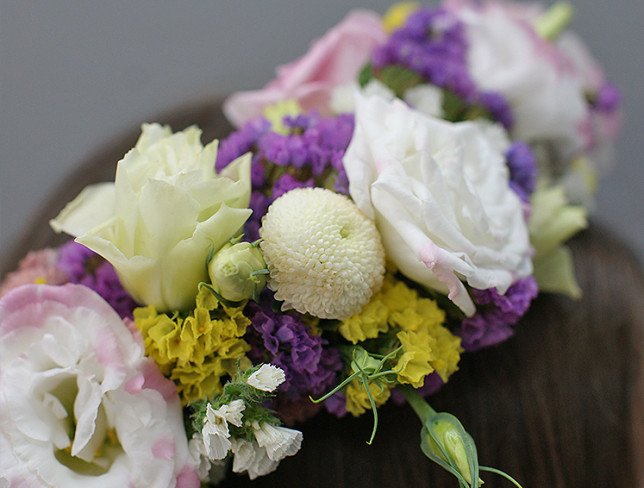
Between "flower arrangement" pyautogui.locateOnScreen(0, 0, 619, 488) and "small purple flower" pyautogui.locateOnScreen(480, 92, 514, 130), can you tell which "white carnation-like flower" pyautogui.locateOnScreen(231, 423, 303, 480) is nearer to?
A: "flower arrangement" pyautogui.locateOnScreen(0, 0, 619, 488)

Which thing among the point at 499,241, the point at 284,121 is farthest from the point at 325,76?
the point at 499,241

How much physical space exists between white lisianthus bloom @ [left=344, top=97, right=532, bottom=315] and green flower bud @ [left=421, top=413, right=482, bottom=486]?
8 centimetres

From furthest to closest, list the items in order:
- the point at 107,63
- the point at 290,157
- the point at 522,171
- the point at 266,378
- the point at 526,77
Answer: the point at 107,63
the point at 526,77
the point at 522,171
the point at 290,157
the point at 266,378

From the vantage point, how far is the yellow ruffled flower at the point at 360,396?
0.50 meters

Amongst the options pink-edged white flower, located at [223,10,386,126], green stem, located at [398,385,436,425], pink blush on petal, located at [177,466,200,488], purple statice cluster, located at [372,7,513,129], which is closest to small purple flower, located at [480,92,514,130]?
purple statice cluster, located at [372,7,513,129]

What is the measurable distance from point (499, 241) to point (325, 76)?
0.31 meters

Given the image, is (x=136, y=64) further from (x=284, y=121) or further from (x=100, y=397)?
(x=100, y=397)

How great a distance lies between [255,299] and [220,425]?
0.25 ft

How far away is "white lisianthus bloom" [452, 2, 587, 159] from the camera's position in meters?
0.76

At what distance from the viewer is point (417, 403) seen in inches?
19.5

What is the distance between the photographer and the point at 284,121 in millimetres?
585

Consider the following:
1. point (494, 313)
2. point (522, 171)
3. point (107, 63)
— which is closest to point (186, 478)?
point (494, 313)

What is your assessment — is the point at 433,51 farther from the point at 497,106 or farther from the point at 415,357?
the point at 415,357

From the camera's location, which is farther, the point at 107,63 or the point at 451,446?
the point at 107,63
